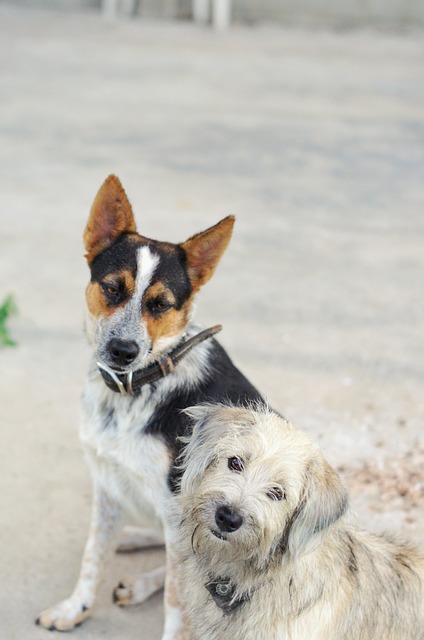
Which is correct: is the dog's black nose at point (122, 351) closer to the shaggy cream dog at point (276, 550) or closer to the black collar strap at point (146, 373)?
the black collar strap at point (146, 373)

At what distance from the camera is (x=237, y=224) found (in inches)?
284

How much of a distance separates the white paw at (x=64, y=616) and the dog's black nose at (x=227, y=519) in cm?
125

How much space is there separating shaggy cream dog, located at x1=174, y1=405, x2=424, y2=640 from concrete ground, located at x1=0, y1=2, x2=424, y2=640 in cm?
82

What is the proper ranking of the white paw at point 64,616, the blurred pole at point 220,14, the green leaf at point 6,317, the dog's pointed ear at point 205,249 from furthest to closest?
the blurred pole at point 220,14
the green leaf at point 6,317
the white paw at point 64,616
the dog's pointed ear at point 205,249

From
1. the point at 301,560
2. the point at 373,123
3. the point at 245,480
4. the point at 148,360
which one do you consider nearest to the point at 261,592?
the point at 301,560

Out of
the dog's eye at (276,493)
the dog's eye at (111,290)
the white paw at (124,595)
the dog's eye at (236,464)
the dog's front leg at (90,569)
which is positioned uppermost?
the dog's eye at (111,290)

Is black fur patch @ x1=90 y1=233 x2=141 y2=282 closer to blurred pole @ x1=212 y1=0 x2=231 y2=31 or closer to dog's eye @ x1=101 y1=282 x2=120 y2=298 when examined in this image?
dog's eye @ x1=101 y1=282 x2=120 y2=298

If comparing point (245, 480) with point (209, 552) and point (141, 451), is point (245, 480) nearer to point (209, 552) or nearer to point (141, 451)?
point (209, 552)

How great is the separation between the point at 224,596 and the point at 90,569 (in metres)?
0.92

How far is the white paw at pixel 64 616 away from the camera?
364 cm

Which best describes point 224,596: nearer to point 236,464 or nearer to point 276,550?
point 276,550

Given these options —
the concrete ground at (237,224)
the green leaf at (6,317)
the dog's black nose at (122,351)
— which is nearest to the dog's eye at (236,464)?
the dog's black nose at (122,351)

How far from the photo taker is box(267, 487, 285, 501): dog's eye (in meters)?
2.69

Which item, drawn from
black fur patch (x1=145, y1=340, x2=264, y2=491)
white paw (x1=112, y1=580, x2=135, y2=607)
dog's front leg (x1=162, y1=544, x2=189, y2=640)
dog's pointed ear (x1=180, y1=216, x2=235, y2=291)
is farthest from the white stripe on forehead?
white paw (x1=112, y1=580, x2=135, y2=607)
